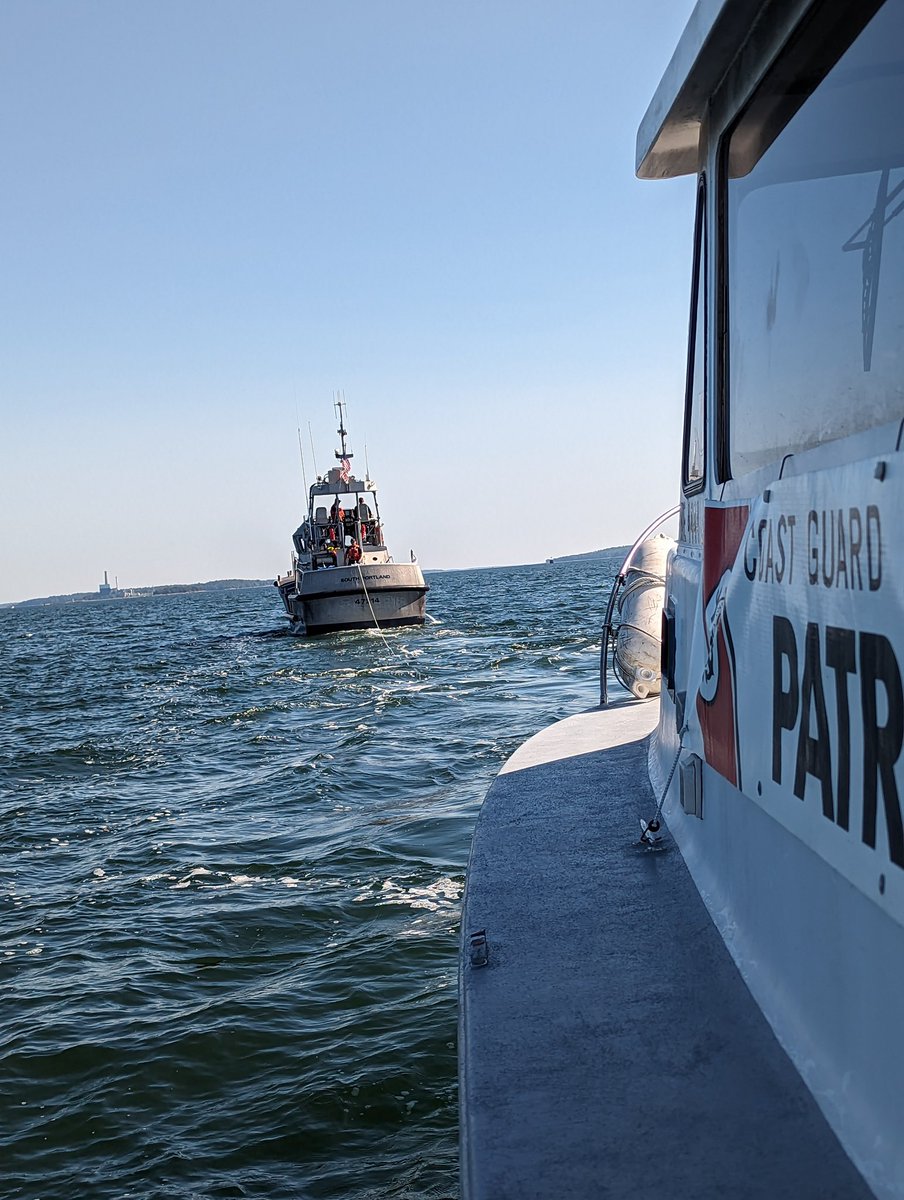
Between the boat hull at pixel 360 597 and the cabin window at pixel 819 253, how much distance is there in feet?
93.1

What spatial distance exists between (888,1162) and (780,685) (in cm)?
73

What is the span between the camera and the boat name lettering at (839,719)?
1.39 metres

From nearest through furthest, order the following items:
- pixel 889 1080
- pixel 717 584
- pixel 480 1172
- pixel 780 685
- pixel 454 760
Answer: pixel 889 1080
pixel 480 1172
pixel 780 685
pixel 717 584
pixel 454 760

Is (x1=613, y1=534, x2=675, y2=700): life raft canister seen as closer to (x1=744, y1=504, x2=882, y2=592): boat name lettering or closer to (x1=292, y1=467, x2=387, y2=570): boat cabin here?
(x1=744, y1=504, x2=882, y2=592): boat name lettering

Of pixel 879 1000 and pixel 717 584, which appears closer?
pixel 879 1000

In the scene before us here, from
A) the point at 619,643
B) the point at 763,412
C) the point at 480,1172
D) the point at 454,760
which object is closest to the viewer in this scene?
the point at 480,1172

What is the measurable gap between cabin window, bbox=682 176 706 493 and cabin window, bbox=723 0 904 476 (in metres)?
0.34

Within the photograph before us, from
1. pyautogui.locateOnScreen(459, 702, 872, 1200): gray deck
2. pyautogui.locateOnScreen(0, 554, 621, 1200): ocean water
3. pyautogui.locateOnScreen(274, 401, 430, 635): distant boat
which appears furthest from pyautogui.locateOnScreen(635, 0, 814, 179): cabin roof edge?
pyautogui.locateOnScreen(274, 401, 430, 635): distant boat

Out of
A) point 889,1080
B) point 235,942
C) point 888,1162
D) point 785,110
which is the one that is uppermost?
point 785,110

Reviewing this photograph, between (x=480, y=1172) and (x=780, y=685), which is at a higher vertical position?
(x=780, y=685)

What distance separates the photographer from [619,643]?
6203mm

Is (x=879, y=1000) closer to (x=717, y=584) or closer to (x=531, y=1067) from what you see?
(x=531, y=1067)

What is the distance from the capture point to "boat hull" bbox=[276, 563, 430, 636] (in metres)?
30.7

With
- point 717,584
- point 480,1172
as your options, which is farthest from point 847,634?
point 480,1172
